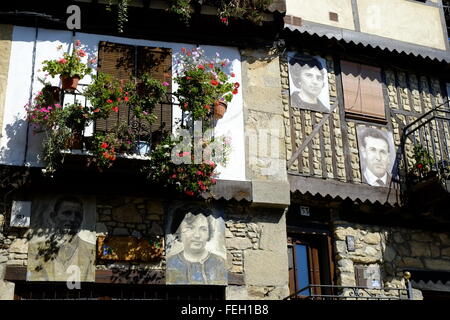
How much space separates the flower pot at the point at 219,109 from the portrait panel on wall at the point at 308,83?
1.44 meters

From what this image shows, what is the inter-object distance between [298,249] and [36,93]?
180 inches

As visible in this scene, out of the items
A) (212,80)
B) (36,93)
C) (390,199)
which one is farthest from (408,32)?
(36,93)

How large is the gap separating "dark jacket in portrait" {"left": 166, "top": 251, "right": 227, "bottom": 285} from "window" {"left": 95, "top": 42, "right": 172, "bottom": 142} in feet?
6.47

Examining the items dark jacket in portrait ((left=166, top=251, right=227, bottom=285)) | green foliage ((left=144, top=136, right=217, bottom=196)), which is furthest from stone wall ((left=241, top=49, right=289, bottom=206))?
dark jacket in portrait ((left=166, top=251, right=227, bottom=285))

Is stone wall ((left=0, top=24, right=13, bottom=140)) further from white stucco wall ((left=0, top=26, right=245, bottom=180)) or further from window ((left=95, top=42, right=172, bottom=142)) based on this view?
window ((left=95, top=42, right=172, bottom=142))

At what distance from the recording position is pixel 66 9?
11492 mm

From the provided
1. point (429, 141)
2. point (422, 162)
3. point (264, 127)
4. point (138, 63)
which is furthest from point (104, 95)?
point (429, 141)

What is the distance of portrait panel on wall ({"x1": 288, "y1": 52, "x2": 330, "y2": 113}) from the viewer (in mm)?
12328

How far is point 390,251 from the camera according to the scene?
39.4ft

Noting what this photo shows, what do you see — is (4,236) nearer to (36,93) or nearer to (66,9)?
(36,93)

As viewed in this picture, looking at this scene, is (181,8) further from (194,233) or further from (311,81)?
(194,233)

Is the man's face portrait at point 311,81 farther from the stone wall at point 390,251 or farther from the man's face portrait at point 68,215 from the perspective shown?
the man's face portrait at point 68,215

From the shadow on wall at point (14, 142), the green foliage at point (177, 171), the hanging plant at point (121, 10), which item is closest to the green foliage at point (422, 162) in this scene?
the green foliage at point (177, 171)

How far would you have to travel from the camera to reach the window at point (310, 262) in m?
11.5
